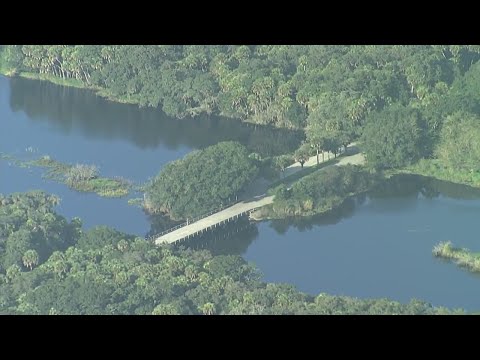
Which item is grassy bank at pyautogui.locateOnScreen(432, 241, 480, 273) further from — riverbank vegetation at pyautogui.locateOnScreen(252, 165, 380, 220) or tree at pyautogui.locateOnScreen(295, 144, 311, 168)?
tree at pyautogui.locateOnScreen(295, 144, 311, 168)

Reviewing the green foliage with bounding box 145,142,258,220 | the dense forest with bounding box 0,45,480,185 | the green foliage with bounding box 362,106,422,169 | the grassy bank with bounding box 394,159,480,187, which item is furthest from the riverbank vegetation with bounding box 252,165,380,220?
the grassy bank with bounding box 394,159,480,187

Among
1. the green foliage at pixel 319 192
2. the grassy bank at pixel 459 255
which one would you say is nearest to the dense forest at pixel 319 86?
the green foliage at pixel 319 192

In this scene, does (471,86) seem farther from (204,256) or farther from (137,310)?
(137,310)

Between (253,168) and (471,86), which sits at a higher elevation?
(471,86)

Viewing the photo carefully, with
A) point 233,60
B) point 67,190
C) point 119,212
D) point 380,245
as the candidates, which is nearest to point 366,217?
point 380,245

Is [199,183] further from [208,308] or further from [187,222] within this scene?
[208,308]

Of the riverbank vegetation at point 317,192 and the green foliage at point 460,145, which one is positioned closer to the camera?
the riverbank vegetation at point 317,192

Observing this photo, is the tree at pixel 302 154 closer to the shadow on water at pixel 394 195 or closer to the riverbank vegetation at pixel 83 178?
the shadow on water at pixel 394 195
